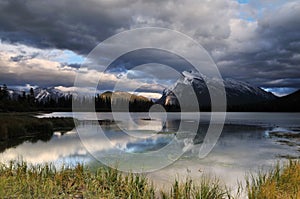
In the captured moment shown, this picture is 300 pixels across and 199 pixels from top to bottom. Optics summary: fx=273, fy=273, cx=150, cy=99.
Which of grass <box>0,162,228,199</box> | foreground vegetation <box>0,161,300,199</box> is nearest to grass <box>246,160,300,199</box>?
foreground vegetation <box>0,161,300,199</box>

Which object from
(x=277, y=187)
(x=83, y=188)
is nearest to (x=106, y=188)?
(x=83, y=188)

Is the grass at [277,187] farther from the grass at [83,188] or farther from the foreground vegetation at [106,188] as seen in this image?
the grass at [83,188]

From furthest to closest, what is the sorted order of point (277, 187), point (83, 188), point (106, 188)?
1. point (277, 187)
2. point (83, 188)
3. point (106, 188)

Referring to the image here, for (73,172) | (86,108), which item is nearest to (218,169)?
Result: (73,172)

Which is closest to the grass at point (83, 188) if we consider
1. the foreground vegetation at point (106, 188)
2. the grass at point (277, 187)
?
the foreground vegetation at point (106, 188)

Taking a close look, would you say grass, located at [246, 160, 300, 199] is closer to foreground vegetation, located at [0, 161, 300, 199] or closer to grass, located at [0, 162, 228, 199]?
foreground vegetation, located at [0, 161, 300, 199]

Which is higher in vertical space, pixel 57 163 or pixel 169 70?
pixel 169 70

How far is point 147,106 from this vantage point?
147500 mm

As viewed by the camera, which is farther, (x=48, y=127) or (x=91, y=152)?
(x=48, y=127)

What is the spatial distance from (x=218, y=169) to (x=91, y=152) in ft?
32.7

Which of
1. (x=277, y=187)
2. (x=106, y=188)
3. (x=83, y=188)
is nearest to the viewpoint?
(x=106, y=188)

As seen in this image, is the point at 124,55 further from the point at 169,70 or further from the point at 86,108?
the point at 86,108

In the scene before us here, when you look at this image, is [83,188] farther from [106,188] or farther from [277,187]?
[277,187]

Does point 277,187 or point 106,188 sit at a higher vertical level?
point 106,188
